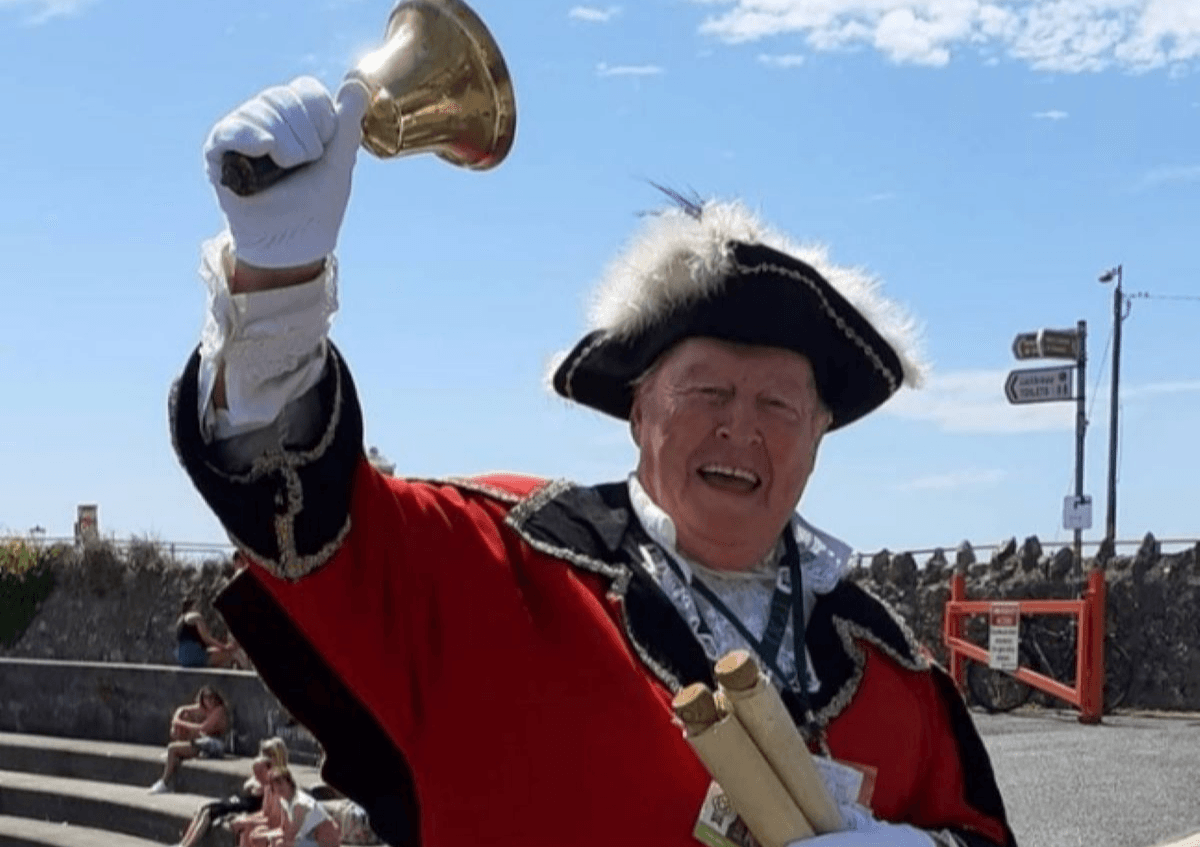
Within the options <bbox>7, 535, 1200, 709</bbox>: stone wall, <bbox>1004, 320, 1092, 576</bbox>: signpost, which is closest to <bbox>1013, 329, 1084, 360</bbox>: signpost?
<bbox>1004, 320, 1092, 576</bbox>: signpost

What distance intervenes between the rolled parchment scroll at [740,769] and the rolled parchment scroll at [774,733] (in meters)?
0.01

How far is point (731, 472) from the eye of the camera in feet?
7.68

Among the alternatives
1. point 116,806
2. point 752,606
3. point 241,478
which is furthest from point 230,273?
point 116,806

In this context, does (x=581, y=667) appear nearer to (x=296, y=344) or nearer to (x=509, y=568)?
(x=509, y=568)

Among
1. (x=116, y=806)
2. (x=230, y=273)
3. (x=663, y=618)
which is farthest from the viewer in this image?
(x=116, y=806)

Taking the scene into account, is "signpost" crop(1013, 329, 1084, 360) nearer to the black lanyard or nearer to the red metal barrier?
the red metal barrier

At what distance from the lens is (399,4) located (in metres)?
1.96

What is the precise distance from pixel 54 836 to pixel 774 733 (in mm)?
9271

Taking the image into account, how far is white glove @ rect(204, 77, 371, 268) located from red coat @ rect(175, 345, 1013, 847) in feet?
0.72

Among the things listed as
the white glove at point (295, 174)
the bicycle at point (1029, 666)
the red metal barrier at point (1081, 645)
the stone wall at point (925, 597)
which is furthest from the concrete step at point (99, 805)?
the white glove at point (295, 174)

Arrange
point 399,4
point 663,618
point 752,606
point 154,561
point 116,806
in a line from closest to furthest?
point 399,4, point 663,618, point 752,606, point 116,806, point 154,561

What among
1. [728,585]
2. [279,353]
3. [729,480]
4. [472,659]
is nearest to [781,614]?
[728,585]

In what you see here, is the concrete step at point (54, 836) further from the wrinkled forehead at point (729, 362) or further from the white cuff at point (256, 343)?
the white cuff at point (256, 343)

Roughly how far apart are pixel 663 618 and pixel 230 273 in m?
0.82
